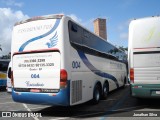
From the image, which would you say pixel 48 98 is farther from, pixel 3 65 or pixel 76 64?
pixel 3 65

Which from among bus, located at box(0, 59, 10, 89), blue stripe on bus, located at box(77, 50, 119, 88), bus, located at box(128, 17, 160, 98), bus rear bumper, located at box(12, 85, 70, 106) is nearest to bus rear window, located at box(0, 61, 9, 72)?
bus, located at box(0, 59, 10, 89)

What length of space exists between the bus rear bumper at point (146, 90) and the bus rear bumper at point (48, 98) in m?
3.25

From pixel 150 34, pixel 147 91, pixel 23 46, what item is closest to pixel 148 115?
pixel 147 91

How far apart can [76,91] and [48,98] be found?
1.10 m

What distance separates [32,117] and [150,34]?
225 inches

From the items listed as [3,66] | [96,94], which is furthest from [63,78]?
[3,66]

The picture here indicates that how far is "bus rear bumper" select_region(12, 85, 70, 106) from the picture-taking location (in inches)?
321

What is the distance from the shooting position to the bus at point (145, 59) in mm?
9836

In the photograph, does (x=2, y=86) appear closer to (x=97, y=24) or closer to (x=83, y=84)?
(x=83, y=84)

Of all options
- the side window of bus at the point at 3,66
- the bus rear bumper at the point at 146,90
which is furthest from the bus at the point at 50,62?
Result: the side window of bus at the point at 3,66

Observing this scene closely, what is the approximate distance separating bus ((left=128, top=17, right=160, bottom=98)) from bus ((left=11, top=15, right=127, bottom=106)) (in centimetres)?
198

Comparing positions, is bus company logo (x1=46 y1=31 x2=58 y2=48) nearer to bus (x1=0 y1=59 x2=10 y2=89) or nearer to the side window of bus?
bus (x1=0 y1=59 x2=10 y2=89)

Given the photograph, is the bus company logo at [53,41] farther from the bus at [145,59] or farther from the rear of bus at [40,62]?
the bus at [145,59]

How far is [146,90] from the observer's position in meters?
9.88
